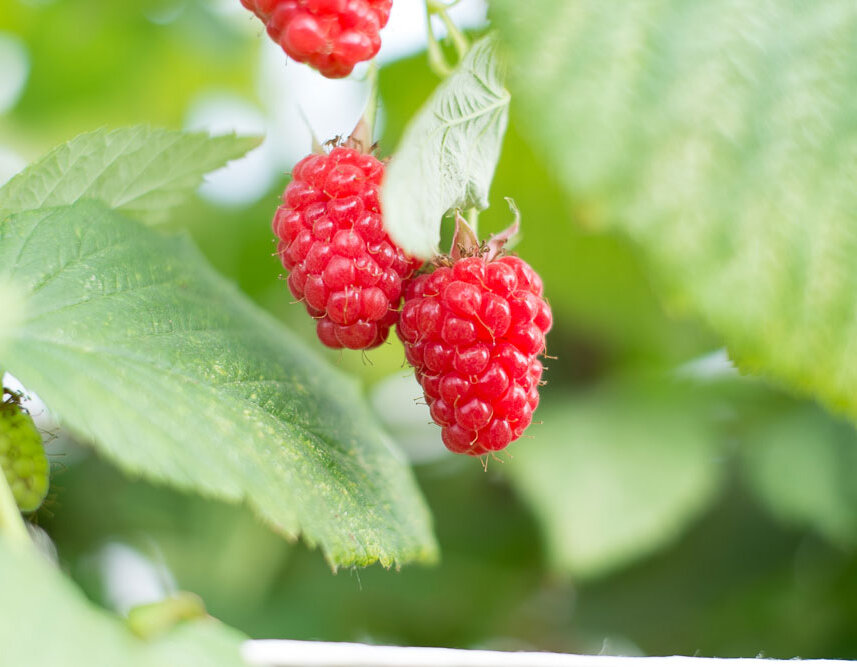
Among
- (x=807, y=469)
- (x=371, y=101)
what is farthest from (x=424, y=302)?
(x=807, y=469)

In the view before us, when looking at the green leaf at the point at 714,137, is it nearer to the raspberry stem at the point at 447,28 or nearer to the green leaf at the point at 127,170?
the raspberry stem at the point at 447,28

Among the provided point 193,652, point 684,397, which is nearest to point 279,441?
point 193,652

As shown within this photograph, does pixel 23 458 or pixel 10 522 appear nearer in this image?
pixel 10 522

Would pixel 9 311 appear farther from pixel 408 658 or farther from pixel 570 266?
pixel 570 266

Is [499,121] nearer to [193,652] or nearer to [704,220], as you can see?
[704,220]

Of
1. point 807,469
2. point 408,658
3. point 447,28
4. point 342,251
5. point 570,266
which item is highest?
point 447,28

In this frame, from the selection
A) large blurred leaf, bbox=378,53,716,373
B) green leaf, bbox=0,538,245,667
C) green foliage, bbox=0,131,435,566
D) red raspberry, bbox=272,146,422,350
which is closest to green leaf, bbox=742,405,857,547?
large blurred leaf, bbox=378,53,716,373

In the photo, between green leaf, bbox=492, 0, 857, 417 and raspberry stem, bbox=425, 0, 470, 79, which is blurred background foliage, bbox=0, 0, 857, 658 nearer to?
raspberry stem, bbox=425, 0, 470, 79
